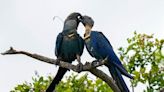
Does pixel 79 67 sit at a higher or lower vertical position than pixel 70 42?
lower

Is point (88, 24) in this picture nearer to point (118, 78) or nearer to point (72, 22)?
point (72, 22)

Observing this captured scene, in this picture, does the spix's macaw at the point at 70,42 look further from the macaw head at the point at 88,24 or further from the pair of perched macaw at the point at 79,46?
the macaw head at the point at 88,24

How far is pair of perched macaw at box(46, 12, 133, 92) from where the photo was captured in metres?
10.7

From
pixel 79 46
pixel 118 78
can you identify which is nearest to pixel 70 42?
pixel 79 46

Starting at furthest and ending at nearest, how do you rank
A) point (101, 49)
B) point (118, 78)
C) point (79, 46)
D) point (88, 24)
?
point (79, 46) < point (101, 49) < point (88, 24) < point (118, 78)

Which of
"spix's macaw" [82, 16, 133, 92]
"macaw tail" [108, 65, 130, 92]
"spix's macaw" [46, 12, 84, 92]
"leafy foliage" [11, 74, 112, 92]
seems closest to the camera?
"macaw tail" [108, 65, 130, 92]

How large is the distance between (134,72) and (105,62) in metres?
10.00

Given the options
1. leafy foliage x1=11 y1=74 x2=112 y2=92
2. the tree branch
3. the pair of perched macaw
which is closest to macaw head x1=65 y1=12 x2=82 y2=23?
the pair of perched macaw

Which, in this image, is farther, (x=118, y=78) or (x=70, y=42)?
(x=70, y=42)

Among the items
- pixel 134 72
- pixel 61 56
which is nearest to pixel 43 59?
pixel 61 56

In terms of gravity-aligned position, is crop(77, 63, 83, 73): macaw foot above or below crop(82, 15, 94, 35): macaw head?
below

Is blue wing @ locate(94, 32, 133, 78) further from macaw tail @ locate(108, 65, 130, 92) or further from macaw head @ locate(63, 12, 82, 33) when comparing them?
macaw head @ locate(63, 12, 82, 33)

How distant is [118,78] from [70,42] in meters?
1.37

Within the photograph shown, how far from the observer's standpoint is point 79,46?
11.2 m
